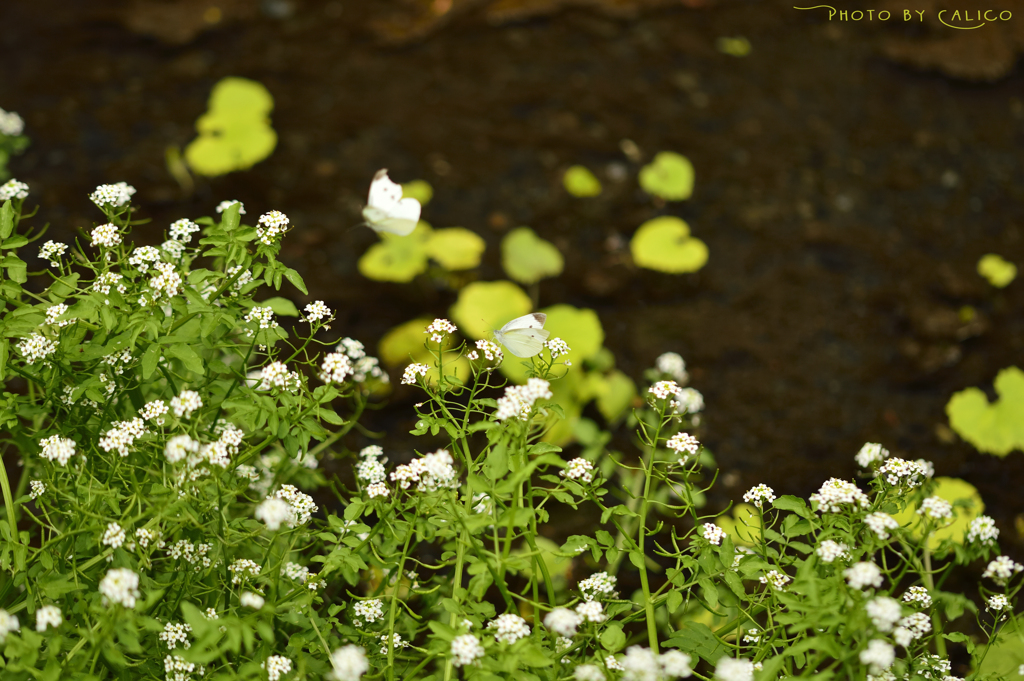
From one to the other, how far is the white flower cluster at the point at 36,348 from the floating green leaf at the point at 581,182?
75.2 inches

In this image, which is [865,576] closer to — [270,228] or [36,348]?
[270,228]

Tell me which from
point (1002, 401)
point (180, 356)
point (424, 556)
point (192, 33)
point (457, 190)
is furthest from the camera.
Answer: point (192, 33)

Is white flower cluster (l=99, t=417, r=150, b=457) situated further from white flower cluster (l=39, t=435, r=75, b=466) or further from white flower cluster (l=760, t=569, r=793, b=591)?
white flower cluster (l=760, t=569, r=793, b=591)

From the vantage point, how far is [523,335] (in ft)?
3.95

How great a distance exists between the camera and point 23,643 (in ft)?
2.65

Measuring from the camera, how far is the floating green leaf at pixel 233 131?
8.22 feet

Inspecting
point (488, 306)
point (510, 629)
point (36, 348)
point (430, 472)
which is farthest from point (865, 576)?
point (488, 306)

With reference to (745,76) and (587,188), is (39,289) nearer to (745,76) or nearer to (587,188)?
(587,188)

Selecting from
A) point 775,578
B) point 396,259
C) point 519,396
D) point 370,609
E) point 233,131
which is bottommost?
point 396,259

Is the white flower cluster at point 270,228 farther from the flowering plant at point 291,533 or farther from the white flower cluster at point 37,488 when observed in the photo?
the white flower cluster at point 37,488

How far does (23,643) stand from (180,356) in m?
0.37

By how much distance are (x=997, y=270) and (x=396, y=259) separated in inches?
79.6

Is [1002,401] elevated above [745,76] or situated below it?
below

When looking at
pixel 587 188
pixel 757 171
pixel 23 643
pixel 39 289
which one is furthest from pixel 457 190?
pixel 23 643
